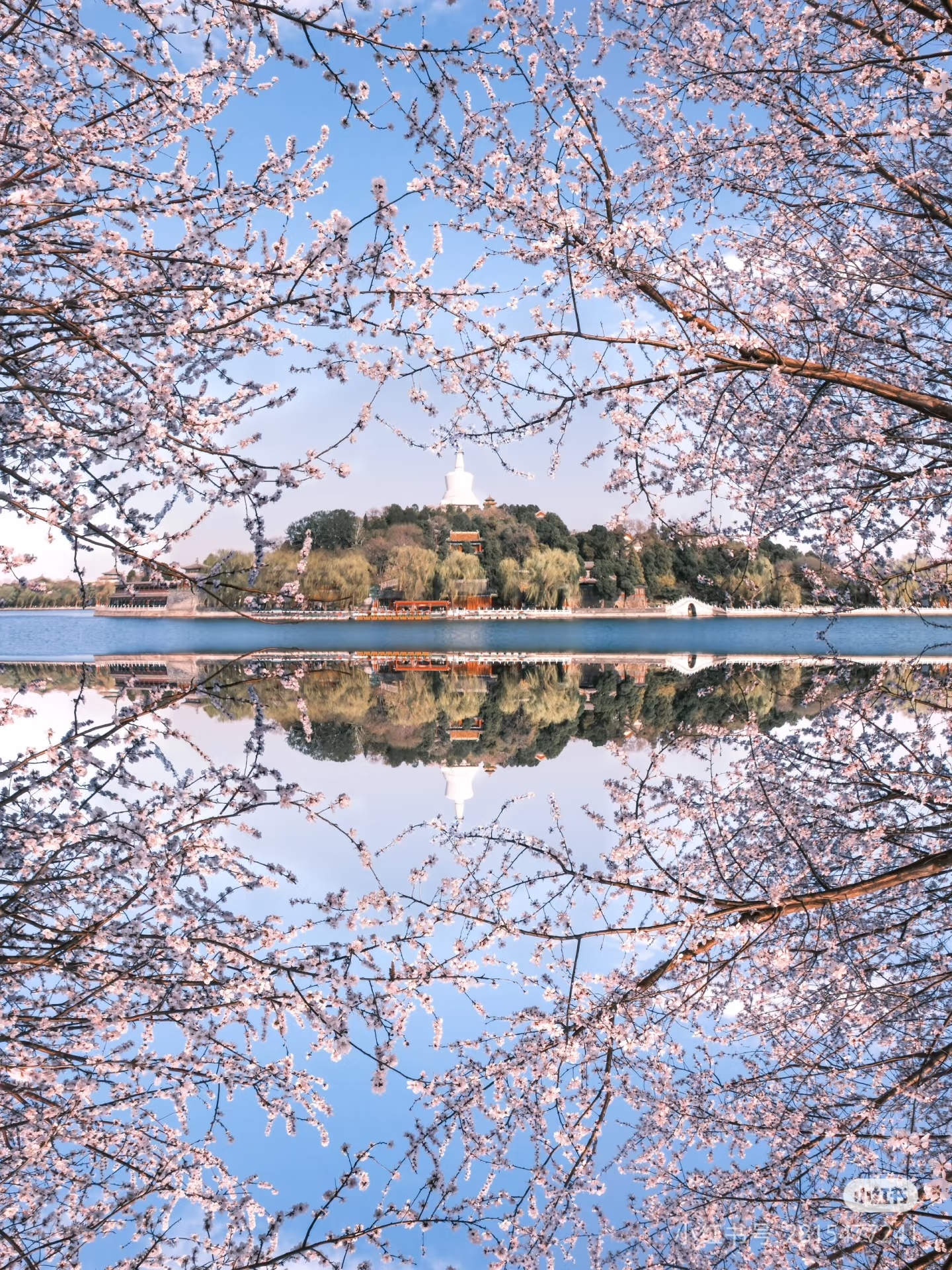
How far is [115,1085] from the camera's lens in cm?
214

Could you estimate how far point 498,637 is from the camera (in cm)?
2181

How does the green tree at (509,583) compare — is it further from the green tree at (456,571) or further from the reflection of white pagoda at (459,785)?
the reflection of white pagoda at (459,785)

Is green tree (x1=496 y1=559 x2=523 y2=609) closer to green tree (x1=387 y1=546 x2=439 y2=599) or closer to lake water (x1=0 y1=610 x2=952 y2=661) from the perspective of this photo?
lake water (x1=0 y1=610 x2=952 y2=661)

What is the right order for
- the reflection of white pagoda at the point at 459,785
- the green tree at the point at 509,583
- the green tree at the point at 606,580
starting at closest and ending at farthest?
the reflection of white pagoda at the point at 459,785 < the green tree at the point at 509,583 < the green tree at the point at 606,580

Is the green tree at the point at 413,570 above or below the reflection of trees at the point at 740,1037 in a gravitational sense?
above

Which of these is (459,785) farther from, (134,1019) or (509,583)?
(509,583)

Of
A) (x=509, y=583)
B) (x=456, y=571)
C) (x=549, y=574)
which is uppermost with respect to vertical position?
(x=456, y=571)

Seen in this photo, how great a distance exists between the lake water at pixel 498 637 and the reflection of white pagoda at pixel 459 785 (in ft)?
14.5

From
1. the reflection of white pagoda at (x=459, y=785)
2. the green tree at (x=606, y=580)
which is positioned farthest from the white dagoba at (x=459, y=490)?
the reflection of white pagoda at (x=459, y=785)

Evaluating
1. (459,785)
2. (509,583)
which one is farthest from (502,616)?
(459,785)

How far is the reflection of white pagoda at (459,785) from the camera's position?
424cm

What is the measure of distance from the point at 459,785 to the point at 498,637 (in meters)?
17.2

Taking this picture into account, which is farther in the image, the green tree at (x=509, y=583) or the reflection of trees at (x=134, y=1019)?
the green tree at (x=509, y=583)

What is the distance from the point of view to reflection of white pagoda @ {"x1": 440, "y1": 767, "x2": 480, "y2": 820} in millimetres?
4238
